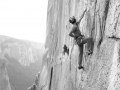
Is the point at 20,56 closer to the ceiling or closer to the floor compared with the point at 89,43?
closer to the floor

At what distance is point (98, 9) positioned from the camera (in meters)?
7.07

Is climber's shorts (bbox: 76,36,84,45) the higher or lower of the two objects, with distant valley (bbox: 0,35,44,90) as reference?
higher

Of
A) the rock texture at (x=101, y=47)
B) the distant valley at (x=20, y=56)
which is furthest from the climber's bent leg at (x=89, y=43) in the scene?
the distant valley at (x=20, y=56)

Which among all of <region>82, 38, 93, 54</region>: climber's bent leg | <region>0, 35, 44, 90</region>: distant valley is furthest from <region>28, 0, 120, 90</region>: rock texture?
<region>0, 35, 44, 90</region>: distant valley

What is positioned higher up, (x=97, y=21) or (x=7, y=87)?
(x=97, y=21)

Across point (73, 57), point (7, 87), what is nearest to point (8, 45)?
point (7, 87)

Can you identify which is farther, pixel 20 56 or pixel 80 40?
pixel 20 56

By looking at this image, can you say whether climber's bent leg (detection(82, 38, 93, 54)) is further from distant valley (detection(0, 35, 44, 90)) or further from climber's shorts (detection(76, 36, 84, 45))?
distant valley (detection(0, 35, 44, 90))

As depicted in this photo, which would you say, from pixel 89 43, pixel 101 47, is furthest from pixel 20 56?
pixel 101 47

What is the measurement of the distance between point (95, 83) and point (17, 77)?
238 feet

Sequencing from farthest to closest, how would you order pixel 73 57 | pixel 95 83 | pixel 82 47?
pixel 73 57, pixel 82 47, pixel 95 83

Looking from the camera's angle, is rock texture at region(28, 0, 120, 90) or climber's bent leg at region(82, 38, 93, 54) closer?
rock texture at region(28, 0, 120, 90)

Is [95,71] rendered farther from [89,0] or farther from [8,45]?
[8,45]

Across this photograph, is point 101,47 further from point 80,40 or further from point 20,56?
point 20,56
